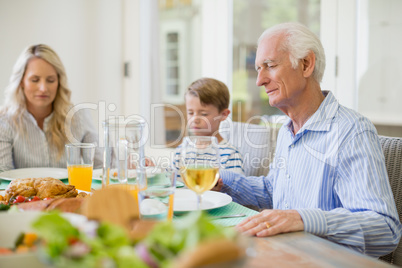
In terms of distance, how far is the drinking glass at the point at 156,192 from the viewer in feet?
3.13

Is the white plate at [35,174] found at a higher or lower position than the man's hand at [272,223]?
higher

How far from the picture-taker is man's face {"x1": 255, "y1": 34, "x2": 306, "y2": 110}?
1566 millimetres

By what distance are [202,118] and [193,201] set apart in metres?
1.07

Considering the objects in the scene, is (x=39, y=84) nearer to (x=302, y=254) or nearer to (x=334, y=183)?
(x=334, y=183)

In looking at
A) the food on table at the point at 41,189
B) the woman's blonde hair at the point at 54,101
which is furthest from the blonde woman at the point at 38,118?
the food on table at the point at 41,189

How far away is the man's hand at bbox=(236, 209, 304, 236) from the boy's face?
1.29 meters

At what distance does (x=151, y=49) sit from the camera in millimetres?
4336

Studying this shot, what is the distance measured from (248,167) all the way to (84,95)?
278 centimetres

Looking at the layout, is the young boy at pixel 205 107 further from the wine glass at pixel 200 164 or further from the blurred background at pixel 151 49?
the wine glass at pixel 200 164

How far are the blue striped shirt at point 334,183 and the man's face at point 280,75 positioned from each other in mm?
116

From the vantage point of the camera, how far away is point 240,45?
169 inches

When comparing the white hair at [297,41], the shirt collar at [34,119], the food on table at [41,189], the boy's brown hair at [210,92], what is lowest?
the food on table at [41,189]

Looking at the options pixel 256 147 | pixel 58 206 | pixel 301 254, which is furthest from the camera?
pixel 256 147

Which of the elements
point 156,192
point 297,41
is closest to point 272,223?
point 156,192
